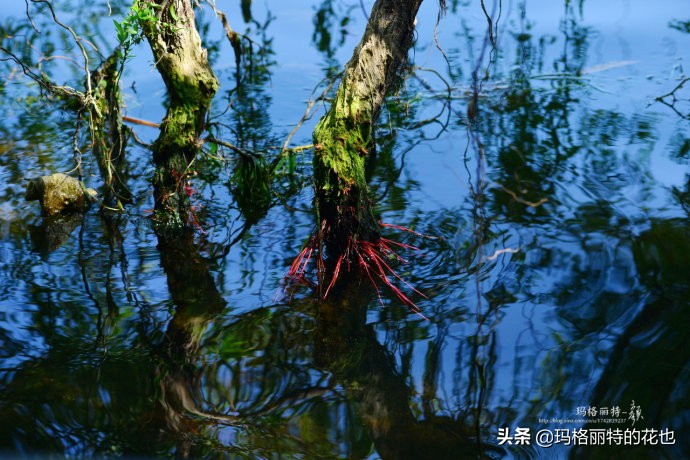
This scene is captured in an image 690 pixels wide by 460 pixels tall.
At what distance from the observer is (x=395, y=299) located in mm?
3812

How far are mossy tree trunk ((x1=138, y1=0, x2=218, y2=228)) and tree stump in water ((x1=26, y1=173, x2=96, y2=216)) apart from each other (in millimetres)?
545

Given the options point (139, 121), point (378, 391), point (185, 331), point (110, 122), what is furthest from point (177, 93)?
point (378, 391)

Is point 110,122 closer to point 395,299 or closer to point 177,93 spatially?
point 177,93

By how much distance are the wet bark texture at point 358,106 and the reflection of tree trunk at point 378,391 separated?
0.52 meters

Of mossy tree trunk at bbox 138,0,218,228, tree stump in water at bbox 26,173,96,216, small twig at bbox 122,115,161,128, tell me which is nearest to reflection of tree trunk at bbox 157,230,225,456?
mossy tree trunk at bbox 138,0,218,228

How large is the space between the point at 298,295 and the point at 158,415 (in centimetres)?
96

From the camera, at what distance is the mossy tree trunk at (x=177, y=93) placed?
160 inches

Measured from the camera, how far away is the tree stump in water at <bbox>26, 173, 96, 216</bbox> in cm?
466

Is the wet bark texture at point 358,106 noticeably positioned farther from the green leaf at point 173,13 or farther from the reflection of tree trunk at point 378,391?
the green leaf at point 173,13

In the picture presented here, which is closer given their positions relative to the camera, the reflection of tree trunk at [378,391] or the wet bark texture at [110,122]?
the reflection of tree trunk at [378,391]

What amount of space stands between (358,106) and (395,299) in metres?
0.88

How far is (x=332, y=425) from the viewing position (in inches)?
121

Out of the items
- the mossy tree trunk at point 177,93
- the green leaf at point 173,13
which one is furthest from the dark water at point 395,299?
the green leaf at point 173,13

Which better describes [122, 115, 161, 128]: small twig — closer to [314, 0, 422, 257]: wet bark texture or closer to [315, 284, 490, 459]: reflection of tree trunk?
[314, 0, 422, 257]: wet bark texture
